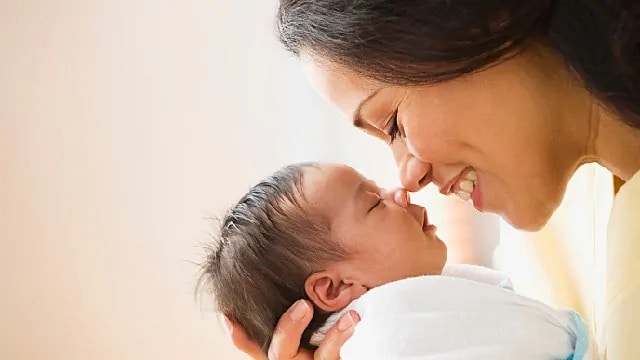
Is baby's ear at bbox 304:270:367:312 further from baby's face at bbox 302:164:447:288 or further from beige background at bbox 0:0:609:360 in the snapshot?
beige background at bbox 0:0:609:360

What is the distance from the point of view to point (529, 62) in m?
0.97

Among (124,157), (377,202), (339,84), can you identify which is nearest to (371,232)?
(377,202)

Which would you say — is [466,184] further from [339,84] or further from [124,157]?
[124,157]

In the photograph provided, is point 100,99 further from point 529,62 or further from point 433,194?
point 529,62

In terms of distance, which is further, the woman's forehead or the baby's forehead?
the baby's forehead

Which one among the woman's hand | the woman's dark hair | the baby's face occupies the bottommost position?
the woman's hand

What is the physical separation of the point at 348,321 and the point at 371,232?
0.43ft

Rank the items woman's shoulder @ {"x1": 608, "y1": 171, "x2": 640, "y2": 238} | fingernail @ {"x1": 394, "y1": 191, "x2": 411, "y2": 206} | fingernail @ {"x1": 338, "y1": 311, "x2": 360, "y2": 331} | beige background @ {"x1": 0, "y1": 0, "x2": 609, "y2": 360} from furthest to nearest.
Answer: beige background @ {"x1": 0, "y1": 0, "x2": 609, "y2": 360} < fingernail @ {"x1": 394, "y1": 191, "x2": 411, "y2": 206} < fingernail @ {"x1": 338, "y1": 311, "x2": 360, "y2": 331} < woman's shoulder @ {"x1": 608, "y1": 171, "x2": 640, "y2": 238}

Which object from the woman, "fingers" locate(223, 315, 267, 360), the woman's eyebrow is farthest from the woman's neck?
"fingers" locate(223, 315, 267, 360)

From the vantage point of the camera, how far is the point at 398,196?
130 cm

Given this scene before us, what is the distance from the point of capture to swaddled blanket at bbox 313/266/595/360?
3.51ft

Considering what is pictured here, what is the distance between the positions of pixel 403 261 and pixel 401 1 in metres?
0.47

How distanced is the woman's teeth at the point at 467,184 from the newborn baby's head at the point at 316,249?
5.7 inches

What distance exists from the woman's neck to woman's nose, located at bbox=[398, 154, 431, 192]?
194 millimetres
